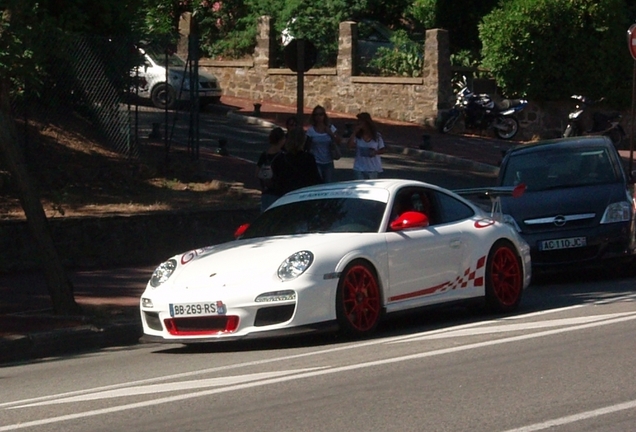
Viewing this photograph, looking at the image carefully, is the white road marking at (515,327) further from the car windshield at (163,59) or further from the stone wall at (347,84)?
the stone wall at (347,84)

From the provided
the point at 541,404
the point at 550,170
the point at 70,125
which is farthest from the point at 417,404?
the point at 70,125

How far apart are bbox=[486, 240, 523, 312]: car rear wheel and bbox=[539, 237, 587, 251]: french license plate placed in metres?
2.16

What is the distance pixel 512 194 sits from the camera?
12.6 metres

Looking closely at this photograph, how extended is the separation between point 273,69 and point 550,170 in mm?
20888

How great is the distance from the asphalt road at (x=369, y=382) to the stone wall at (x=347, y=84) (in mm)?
20666

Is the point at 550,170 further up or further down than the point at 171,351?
further up

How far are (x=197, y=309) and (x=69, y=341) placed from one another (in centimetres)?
191

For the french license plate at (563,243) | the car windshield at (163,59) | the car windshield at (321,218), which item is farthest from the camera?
the car windshield at (163,59)

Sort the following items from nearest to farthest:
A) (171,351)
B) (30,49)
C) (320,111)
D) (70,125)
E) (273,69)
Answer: (171,351) → (30,49) → (320,111) → (70,125) → (273,69)

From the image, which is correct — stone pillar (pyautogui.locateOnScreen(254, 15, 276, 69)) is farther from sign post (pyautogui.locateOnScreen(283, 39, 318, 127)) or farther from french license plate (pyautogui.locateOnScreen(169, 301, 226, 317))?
french license plate (pyautogui.locateOnScreen(169, 301, 226, 317))

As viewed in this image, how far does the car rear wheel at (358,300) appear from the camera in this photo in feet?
32.9

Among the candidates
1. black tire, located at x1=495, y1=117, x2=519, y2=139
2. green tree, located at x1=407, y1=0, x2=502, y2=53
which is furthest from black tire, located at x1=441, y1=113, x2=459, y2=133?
green tree, located at x1=407, y1=0, x2=502, y2=53

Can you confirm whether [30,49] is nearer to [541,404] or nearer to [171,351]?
[171,351]

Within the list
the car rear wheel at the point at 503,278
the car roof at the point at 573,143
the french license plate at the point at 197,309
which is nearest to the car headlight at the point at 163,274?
the french license plate at the point at 197,309
